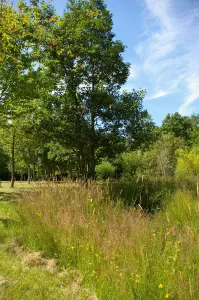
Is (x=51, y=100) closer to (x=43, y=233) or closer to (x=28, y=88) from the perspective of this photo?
(x=28, y=88)

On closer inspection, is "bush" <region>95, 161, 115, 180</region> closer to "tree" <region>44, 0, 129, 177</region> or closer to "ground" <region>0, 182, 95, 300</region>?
"tree" <region>44, 0, 129, 177</region>

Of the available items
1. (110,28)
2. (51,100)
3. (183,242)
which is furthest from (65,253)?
(110,28)

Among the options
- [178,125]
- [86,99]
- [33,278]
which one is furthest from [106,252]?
[178,125]

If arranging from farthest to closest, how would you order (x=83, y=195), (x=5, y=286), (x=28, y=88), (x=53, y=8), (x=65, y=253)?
(x=53, y=8) < (x=28, y=88) < (x=83, y=195) < (x=65, y=253) < (x=5, y=286)

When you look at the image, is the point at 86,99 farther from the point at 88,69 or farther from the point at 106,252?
the point at 106,252

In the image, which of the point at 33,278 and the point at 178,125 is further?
the point at 178,125

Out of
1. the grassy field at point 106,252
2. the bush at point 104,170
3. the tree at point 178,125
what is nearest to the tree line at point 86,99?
the grassy field at point 106,252

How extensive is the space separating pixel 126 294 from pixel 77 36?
11.4 metres

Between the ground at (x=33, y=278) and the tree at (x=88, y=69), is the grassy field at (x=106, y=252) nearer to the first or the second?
the ground at (x=33, y=278)

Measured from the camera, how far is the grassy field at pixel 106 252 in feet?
8.48

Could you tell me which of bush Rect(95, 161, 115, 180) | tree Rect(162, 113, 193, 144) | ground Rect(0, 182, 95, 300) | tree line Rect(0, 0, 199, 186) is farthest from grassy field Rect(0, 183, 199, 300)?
tree Rect(162, 113, 193, 144)

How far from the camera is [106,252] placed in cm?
326

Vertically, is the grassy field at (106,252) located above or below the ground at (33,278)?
above

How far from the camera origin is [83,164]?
13367 millimetres
